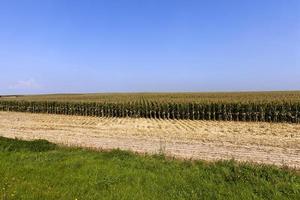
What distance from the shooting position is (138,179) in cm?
980

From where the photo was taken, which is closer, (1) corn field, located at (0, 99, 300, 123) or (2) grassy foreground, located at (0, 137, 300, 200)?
(2) grassy foreground, located at (0, 137, 300, 200)

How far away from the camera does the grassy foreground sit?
28.1 ft

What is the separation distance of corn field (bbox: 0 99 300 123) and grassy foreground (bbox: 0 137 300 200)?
24.1 m

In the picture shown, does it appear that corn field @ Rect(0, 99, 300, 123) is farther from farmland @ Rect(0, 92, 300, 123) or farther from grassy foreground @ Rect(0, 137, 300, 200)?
grassy foreground @ Rect(0, 137, 300, 200)

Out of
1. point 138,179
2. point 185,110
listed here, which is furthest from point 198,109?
point 138,179

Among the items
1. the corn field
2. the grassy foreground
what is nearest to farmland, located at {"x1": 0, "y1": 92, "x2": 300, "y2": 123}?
the corn field

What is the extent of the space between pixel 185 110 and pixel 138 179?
30971 millimetres

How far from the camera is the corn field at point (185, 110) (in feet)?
112

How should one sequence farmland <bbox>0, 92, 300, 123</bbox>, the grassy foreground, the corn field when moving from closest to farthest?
the grassy foreground, the corn field, farmland <bbox>0, 92, 300, 123</bbox>

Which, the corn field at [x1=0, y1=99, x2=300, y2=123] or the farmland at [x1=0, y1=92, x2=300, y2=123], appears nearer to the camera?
the corn field at [x1=0, y1=99, x2=300, y2=123]

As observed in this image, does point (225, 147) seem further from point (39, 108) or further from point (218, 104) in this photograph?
point (39, 108)

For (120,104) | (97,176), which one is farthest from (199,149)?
(120,104)

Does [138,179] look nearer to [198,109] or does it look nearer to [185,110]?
[198,109]

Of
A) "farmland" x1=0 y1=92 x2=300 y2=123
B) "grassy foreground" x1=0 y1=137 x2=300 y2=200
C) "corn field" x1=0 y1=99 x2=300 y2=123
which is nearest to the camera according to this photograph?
"grassy foreground" x1=0 y1=137 x2=300 y2=200
